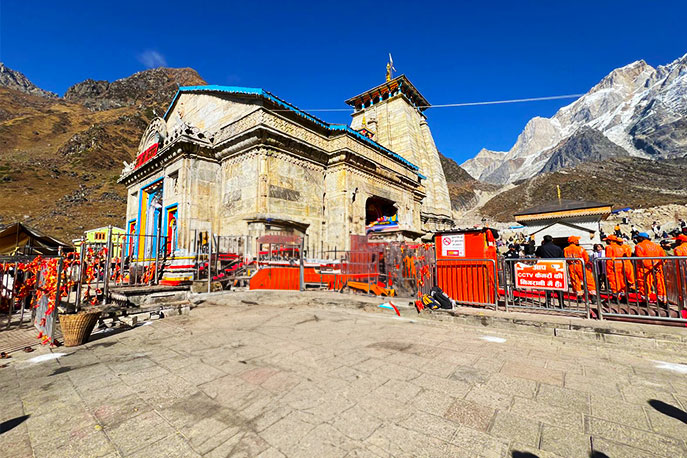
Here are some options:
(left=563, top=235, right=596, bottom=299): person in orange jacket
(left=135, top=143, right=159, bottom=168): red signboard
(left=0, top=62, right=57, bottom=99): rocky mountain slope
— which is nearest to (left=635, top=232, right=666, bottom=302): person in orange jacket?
(left=563, top=235, right=596, bottom=299): person in orange jacket

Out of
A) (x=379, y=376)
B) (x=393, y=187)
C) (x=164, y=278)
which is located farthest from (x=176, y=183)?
(x=379, y=376)

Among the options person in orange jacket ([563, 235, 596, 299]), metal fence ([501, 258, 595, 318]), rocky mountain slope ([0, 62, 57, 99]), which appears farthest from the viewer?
rocky mountain slope ([0, 62, 57, 99])

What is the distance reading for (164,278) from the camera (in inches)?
477

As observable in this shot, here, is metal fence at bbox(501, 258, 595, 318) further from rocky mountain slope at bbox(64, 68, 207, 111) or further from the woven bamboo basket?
rocky mountain slope at bbox(64, 68, 207, 111)

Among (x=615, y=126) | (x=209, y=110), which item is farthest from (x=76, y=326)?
(x=615, y=126)

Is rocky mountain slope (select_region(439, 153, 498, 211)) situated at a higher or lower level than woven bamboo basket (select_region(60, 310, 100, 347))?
higher

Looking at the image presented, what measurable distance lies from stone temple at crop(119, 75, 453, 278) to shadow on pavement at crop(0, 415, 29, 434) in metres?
10.0

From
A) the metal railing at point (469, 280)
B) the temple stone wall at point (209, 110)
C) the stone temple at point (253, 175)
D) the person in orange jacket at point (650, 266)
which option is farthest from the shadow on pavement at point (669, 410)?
the temple stone wall at point (209, 110)

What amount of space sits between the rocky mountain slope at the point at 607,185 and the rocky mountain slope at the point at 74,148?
73.4 m

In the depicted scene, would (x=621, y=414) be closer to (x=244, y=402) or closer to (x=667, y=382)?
(x=667, y=382)

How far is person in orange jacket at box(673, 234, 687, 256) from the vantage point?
20.5ft

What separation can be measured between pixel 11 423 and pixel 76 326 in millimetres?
2934

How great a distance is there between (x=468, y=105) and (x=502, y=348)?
9.21 metres

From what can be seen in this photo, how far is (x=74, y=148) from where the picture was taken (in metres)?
63.3
